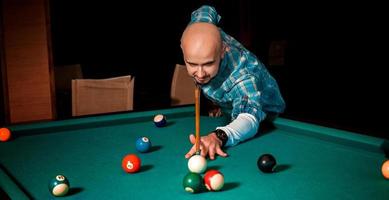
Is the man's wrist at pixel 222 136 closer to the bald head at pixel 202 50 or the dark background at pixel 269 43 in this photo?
the bald head at pixel 202 50

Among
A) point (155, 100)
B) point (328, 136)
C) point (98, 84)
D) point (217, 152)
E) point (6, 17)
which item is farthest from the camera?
point (155, 100)

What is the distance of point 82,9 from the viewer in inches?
243

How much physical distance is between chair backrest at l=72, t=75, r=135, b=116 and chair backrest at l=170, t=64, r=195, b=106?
1.55ft

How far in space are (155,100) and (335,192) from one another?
461cm

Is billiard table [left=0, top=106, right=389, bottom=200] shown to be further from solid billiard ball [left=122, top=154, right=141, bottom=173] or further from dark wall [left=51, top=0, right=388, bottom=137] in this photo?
dark wall [left=51, top=0, right=388, bottom=137]

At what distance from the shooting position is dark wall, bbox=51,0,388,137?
553cm

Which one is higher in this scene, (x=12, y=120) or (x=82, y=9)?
(x=82, y=9)

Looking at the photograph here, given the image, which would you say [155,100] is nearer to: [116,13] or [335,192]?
[116,13]

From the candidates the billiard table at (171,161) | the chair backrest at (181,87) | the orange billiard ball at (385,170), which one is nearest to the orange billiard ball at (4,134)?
the billiard table at (171,161)

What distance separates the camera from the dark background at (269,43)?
551 centimetres

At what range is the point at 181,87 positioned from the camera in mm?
4039

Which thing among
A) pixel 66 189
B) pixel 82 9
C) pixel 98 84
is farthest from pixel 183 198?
pixel 82 9

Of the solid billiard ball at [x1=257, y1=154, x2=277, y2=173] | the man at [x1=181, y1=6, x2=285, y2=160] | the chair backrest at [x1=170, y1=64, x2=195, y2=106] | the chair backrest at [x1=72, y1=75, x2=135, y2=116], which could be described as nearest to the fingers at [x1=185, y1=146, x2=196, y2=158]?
the man at [x1=181, y1=6, x2=285, y2=160]

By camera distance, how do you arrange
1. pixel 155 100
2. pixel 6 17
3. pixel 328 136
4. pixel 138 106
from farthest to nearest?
pixel 155 100
pixel 138 106
pixel 6 17
pixel 328 136
